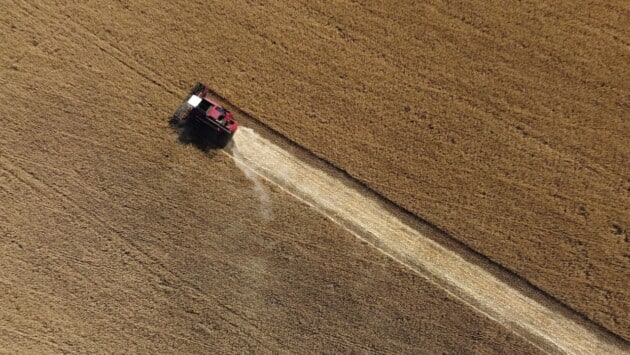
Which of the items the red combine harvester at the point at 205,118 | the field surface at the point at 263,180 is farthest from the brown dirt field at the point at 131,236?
the red combine harvester at the point at 205,118

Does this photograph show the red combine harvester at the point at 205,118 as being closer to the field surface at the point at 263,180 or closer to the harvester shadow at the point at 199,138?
the harvester shadow at the point at 199,138

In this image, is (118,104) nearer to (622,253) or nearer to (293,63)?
(293,63)

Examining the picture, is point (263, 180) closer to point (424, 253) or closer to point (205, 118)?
point (205, 118)

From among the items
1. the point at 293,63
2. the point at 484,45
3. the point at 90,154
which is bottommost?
the point at 90,154

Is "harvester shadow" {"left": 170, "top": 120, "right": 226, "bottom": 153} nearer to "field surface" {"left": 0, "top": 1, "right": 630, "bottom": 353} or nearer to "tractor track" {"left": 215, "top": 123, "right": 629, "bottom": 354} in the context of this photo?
"field surface" {"left": 0, "top": 1, "right": 630, "bottom": 353}

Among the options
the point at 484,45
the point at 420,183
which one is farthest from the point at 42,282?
the point at 484,45

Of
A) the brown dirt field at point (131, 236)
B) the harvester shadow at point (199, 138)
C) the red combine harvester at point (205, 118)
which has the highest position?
the red combine harvester at point (205, 118)

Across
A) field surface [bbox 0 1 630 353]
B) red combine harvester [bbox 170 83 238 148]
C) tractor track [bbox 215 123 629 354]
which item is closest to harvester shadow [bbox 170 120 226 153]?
red combine harvester [bbox 170 83 238 148]
